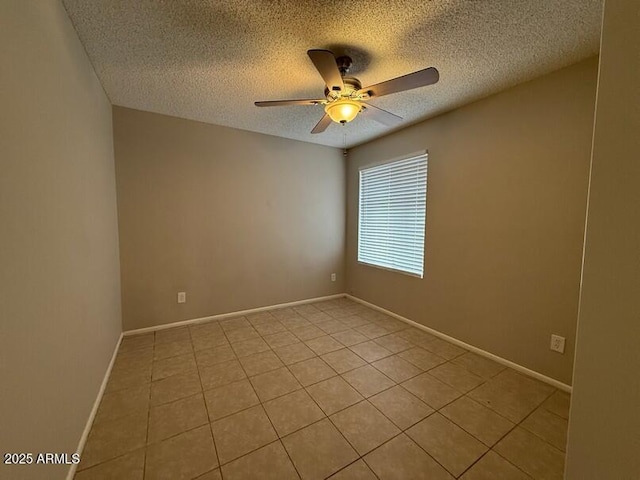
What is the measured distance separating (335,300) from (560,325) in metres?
2.64

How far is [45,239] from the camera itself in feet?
3.60

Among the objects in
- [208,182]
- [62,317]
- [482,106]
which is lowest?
[62,317]

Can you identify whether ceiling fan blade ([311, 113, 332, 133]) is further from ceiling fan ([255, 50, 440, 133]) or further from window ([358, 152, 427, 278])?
window ([358, 152, 427, 278])

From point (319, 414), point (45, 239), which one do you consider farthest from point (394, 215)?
→ point (45, 239)

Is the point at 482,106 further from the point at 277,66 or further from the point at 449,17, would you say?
the point at 277,66

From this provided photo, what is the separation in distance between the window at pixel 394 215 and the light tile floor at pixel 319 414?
41.7 inches

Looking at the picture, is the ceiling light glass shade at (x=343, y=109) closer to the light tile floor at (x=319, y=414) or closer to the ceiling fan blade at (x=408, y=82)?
the ceiling fan blade at (x=408, y=82)

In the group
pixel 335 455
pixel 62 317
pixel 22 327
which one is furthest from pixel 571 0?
pixel 62 317

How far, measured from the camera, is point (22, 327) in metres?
0.91

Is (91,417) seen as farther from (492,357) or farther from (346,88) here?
(492,357)

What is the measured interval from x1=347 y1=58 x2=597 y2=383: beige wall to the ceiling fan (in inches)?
36.7

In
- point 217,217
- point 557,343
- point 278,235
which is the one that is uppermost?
point 217,217

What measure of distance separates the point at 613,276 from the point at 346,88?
178 centimetres

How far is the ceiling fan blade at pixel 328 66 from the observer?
1.32 metres
